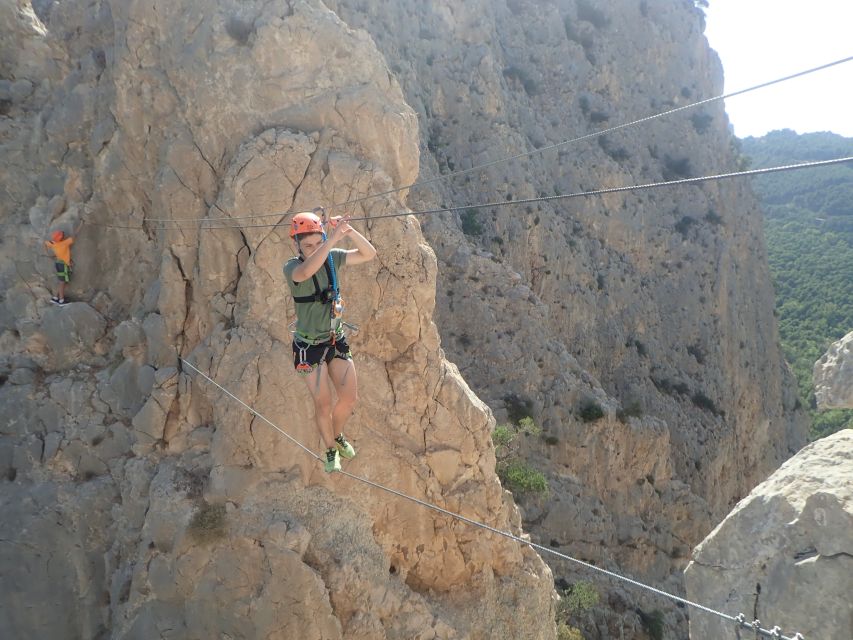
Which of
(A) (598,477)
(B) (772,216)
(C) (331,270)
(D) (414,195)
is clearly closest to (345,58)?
(C) (331,270)

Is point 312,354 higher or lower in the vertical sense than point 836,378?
lower

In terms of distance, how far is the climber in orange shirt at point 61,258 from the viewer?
1106cm

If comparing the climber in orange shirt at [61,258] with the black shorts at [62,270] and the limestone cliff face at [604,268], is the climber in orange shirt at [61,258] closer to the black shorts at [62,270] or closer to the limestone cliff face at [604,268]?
the black shorts at [62,270]

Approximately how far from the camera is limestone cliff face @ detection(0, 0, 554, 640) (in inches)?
355

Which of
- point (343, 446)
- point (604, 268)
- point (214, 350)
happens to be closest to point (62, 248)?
point (214, 350)

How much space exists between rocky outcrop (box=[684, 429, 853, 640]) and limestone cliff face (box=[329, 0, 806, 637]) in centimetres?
1647

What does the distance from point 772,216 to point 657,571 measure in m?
49.4

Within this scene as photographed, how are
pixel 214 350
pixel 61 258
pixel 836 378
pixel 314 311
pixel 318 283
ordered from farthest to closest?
pixel 61 258, pixel 214 350, pixel 314 311, pixel 318 283, pixel 836 378

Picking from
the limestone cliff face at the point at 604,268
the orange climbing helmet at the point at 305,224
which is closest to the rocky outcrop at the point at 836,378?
the orange climbing helmet at the point at 305,224

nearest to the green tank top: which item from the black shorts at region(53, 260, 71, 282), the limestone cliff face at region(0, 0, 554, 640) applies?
the limestone cliff face at region(0, 0, 554, 640)

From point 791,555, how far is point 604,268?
89.6 ft

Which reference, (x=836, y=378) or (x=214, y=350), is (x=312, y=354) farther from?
(x=836, y=378)

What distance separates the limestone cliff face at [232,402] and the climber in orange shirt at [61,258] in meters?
0.24

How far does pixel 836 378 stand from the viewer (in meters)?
5.34
